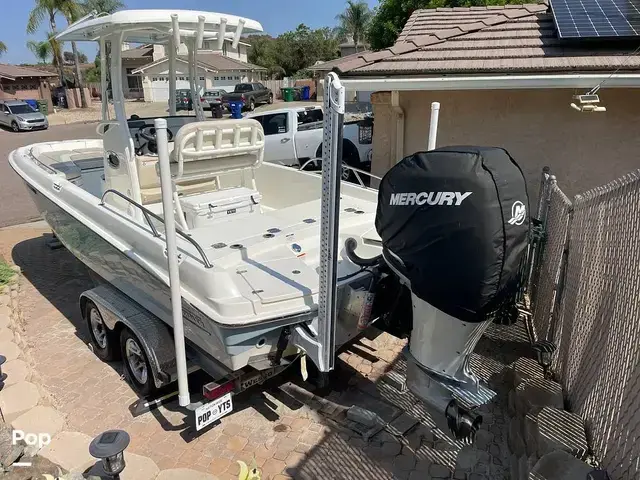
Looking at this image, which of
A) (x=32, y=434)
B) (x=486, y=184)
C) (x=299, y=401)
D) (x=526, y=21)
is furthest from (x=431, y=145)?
(x=526, y=21)

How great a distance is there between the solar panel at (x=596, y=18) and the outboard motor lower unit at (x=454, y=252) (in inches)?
164

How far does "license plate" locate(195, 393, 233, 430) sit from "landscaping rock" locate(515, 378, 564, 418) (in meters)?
2.01

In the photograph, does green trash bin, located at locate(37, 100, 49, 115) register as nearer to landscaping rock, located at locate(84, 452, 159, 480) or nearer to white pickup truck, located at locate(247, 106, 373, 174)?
white pickup truck, located at locate(247, 106, 373, 174)

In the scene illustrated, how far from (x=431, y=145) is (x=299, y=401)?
7.67 feet

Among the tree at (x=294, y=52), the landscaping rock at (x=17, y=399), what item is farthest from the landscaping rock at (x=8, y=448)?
the tree at (x=294, y=52)

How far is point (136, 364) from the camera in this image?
402cm

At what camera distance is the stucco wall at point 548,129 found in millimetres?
5555

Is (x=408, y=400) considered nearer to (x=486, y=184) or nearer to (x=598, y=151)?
(x=486, y=184)

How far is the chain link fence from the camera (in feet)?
7.71

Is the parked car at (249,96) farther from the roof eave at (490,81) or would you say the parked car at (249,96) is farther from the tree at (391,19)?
the roof eave at (490,81)

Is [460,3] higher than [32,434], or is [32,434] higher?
[460,3]

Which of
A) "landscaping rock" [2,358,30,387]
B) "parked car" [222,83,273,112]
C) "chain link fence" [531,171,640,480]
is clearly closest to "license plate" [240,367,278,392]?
"landscaping rock" [2,358,30,387]

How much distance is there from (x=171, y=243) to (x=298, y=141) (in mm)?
8394

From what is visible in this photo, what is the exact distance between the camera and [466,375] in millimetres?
2645
